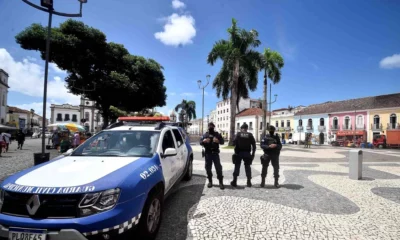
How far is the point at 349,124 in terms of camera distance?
4238cm

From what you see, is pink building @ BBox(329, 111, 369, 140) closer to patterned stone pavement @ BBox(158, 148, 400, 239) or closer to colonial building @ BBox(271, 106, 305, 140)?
colonial building @ BBox(271, 106, 305, 140)

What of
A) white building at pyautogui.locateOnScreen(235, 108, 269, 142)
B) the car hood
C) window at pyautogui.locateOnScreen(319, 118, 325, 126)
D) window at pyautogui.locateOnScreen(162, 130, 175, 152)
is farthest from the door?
white building at pyautogui.locateOnScreen(235, 108, 269, 142)

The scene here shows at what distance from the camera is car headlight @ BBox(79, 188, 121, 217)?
2.31 metres

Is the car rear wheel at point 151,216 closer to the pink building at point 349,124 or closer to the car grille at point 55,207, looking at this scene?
the car grille at point 55,207

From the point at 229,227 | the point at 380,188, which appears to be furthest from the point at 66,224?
the point at 380,188

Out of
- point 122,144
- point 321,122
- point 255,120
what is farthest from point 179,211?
point 255,120

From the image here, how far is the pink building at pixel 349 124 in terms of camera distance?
40.4 metres

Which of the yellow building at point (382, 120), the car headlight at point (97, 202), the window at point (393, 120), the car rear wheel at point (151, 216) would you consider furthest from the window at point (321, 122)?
the car headlight at point (97, 202)

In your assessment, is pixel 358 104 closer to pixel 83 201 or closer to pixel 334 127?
pixel 334 127

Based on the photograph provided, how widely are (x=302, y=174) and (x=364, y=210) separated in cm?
387

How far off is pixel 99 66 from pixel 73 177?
25.0 metres

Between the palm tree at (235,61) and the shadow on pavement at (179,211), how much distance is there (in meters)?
15.1

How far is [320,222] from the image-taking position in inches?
156

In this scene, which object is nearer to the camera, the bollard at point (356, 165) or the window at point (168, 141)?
the window at point (168, 141)
